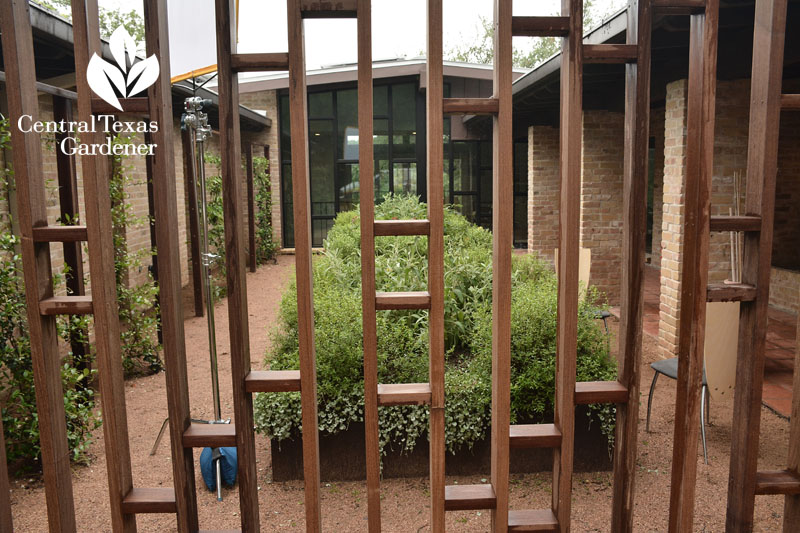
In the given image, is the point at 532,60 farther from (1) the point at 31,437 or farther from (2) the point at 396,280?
(1) the point at 31,437

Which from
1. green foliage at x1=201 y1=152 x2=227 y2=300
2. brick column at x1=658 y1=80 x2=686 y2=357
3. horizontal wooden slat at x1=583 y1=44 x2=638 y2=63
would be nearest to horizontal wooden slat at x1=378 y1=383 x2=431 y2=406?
horizontal wooden slat at x1=583 y1=44 x2=638 y2=63

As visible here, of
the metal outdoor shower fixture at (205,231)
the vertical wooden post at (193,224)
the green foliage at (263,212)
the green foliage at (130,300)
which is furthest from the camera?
the green foliage at (263,212)

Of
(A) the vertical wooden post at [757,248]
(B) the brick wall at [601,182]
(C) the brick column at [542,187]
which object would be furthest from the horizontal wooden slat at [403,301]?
(C) the brick column at [542,187]

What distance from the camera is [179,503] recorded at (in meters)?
1.34

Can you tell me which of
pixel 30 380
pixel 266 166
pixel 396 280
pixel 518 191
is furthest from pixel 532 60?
pixel 30 380

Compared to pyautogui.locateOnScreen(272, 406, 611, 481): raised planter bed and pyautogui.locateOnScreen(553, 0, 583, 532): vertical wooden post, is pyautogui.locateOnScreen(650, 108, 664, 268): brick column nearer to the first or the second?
pyautogui.locateOnScreen(272, 406, 611, 481): raised planter bed

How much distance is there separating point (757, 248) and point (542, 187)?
9.25 m

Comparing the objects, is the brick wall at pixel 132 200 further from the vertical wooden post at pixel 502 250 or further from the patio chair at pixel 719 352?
the patio chair at pixel 719 352

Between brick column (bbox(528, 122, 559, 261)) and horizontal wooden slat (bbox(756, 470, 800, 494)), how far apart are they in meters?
8.86

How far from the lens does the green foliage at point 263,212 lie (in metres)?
13.4

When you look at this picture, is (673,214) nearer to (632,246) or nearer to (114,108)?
(632,246)

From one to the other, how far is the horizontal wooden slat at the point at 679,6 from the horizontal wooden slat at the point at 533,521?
1153mm

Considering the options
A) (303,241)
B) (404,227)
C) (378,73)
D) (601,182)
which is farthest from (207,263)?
(378,73)

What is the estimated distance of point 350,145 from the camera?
14516 millimetres
